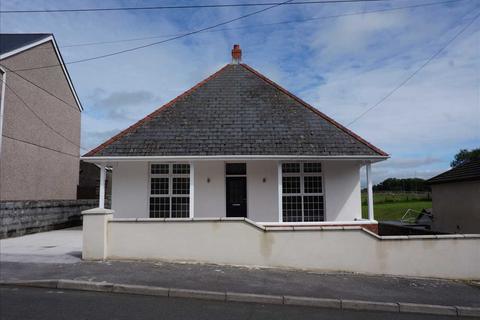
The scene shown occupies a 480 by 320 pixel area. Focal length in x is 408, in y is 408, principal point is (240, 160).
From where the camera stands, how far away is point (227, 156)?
1308cm

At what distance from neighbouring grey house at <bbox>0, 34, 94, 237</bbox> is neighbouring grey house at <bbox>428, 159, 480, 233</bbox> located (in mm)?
18567

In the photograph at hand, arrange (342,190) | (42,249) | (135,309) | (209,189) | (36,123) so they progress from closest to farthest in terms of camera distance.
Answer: (135,309)
(42,249)
(209,189)
(342,190)
(36,123)

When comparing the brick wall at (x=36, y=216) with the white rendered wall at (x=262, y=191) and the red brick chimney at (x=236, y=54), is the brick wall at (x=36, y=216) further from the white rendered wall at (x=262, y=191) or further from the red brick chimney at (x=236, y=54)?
the red brick chimney at (x=236, y=54)

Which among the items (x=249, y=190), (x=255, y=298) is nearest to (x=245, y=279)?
(x=255, y=298)

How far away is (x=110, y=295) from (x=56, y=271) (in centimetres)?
215

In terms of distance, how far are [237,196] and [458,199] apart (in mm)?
11390

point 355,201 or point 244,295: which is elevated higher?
point 355,201

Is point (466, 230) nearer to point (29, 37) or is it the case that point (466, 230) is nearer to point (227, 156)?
point (227, 156)

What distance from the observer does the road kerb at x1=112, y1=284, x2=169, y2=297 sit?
301 inches

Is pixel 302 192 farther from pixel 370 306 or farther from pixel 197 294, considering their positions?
pixel 197 294

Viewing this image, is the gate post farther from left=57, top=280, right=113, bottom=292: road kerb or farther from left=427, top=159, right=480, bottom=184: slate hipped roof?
left=427, top=159, right=480, bottom=184: slate hipped roof

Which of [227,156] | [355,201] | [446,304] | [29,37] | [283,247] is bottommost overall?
[446,304]

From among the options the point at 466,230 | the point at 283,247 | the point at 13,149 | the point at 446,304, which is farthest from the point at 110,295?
the point at 466,230

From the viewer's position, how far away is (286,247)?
1028cm
